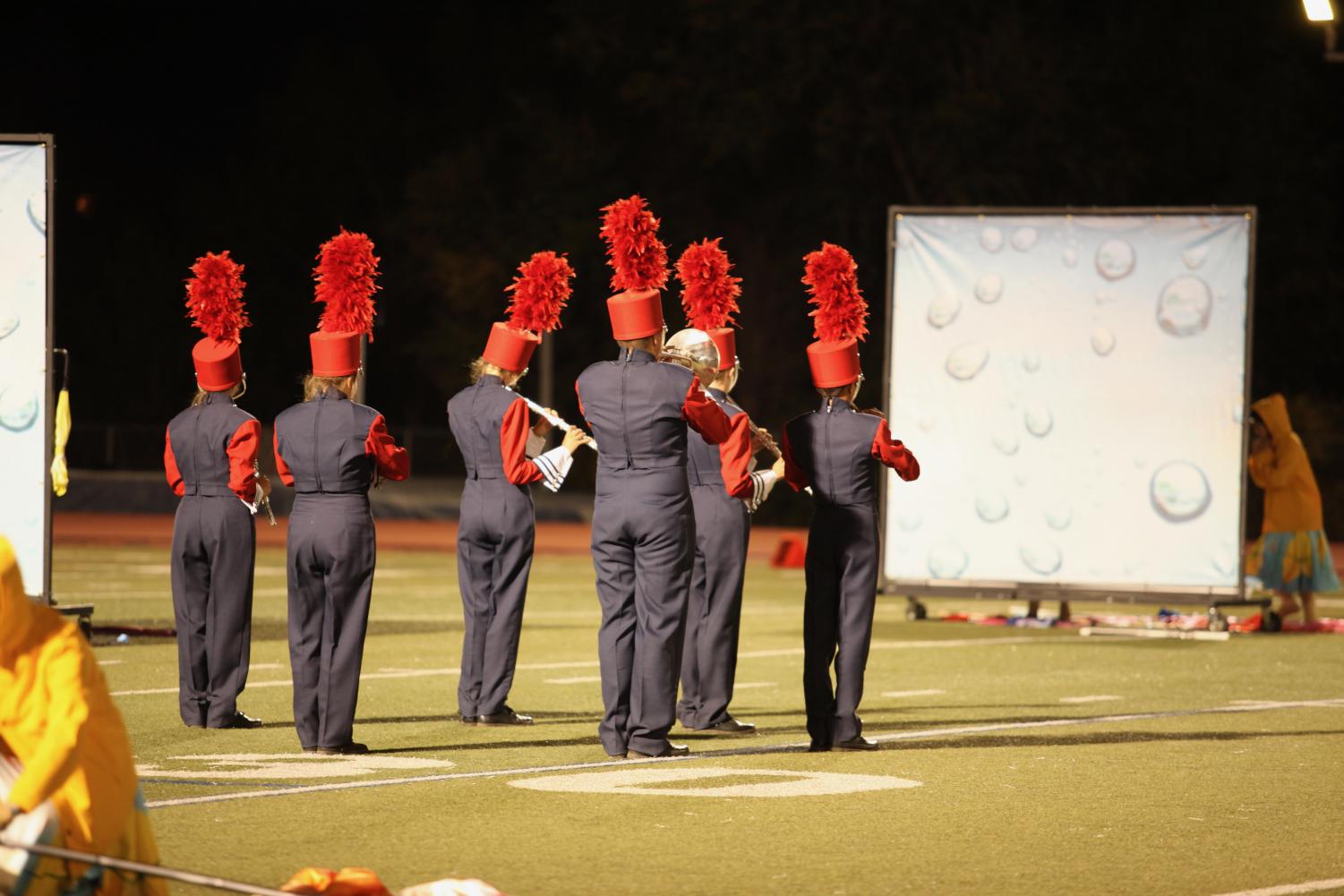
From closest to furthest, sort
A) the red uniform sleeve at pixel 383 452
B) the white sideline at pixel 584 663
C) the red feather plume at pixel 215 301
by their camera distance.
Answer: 1. the red uniform sleeve at pixel 383 452
2. the red feather plume at pixel 215 301
3. the white sideline at pixel 584 663

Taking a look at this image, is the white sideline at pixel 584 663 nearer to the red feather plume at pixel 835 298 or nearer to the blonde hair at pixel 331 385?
the blonde hair at pixel 331 385

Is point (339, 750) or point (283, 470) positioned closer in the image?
point (339, 750)

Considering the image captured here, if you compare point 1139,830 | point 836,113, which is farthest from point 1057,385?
point 836,113

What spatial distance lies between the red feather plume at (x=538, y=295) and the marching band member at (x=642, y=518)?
1.59 metres

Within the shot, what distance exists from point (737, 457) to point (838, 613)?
102cm

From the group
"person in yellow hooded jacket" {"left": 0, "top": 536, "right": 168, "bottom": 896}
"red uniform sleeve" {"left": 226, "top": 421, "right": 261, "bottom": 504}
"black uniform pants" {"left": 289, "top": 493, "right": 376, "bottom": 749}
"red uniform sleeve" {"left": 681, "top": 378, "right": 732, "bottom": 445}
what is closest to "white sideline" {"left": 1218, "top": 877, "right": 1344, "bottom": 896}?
"person in yellow hooded jacket" {"left": 0, "top": 536, "right": 168, "bottom": 896}

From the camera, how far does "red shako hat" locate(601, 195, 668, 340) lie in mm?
11109

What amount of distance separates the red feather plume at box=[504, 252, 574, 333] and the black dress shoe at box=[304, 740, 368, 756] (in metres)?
2.67

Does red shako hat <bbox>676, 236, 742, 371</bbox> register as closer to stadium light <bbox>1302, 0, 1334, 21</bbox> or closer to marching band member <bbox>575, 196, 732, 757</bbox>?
marching band member <bbox>575, 196, 732, 757</bbox>

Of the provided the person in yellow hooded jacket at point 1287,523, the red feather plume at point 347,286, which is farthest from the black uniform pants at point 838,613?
the person in yellow hooded jacket at point 1287,523

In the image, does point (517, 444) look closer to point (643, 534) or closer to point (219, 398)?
point (643, 534)

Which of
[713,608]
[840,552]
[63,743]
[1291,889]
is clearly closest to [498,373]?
[713,608]

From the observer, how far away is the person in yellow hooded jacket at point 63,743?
5918mm

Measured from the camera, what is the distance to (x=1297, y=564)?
19812 millimetres
